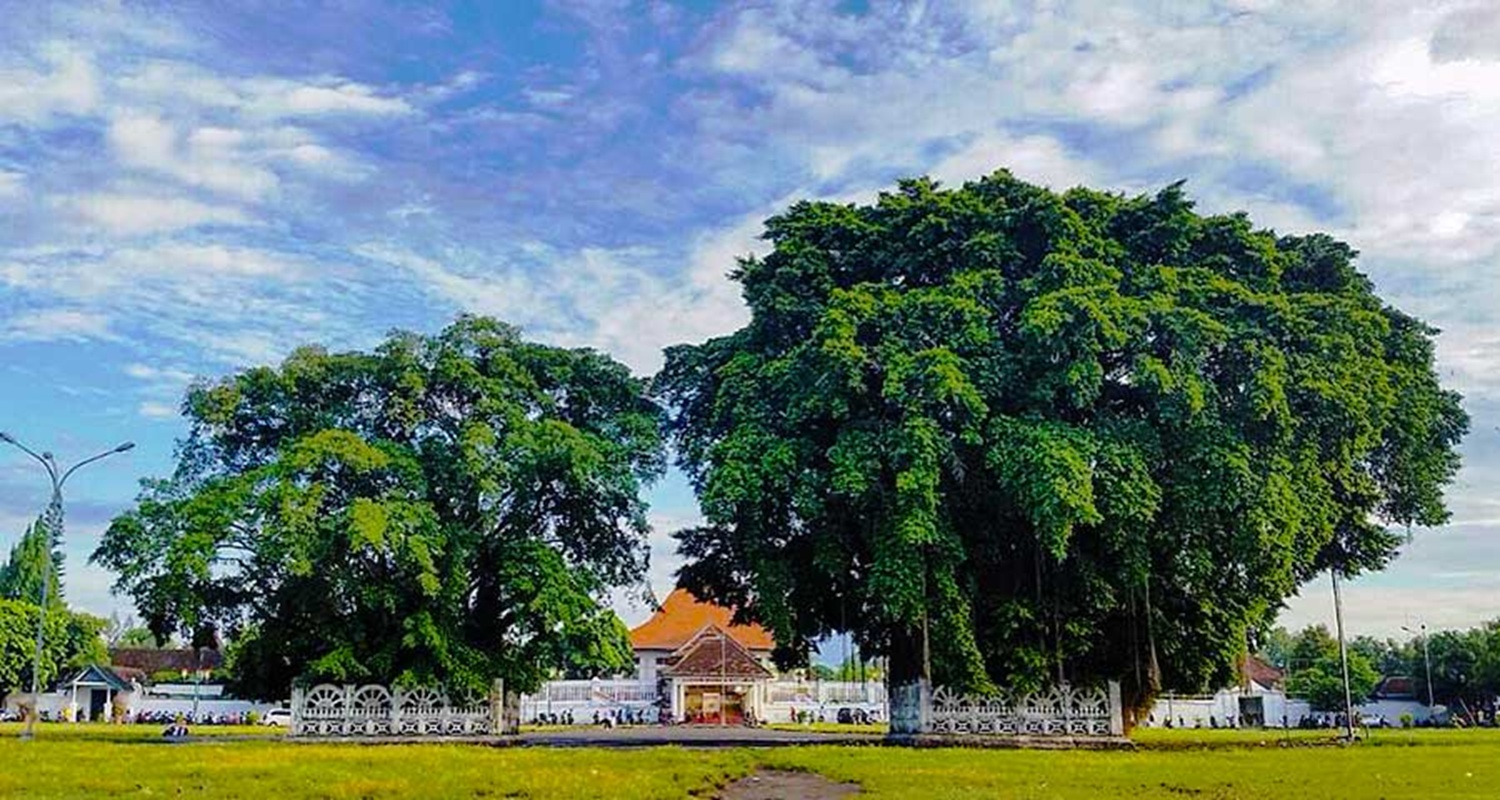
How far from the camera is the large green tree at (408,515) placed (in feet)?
110

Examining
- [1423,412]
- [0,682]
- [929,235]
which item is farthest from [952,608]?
[0,682]

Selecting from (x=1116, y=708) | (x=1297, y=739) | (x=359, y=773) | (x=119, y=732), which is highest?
(x=359, y=773)

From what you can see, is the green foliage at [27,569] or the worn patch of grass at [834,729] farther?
the green foliage at [27,569]

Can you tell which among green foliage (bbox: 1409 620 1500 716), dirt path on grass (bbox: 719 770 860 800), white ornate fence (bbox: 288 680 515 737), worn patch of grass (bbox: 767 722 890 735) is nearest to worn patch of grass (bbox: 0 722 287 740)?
white ornate fence (bbox: 288 680 515 737)

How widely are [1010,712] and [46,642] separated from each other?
48060 mm

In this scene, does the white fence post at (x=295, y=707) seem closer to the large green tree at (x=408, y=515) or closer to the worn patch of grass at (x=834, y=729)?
the large green tree at (x=408, y=515)

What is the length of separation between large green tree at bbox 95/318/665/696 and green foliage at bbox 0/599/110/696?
931 inches

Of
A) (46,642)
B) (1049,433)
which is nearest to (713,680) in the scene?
(46,642)

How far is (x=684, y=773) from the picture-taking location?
17.9 metres

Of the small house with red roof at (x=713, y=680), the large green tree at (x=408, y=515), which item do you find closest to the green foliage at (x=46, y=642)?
the large green tree at (x=408, y=515)

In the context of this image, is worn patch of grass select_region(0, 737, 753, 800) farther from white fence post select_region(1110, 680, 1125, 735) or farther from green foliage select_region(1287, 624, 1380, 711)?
green foliage select_region(1287, 624, 1380, 711)

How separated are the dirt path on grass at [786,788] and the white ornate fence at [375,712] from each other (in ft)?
61.5

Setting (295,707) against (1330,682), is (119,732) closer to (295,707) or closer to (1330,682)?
(295,707)

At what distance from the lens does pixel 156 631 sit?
114ft
